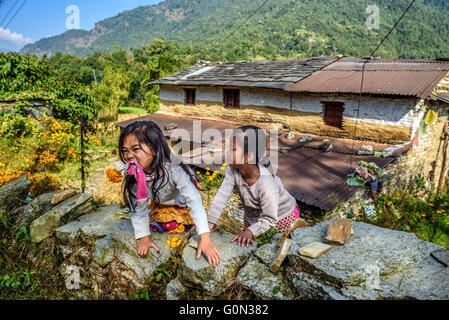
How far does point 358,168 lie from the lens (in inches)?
235

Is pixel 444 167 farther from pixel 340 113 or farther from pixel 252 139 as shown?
pixel 252 139

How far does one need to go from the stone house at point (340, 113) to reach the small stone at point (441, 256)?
340 cm

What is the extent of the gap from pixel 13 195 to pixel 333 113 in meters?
9.35

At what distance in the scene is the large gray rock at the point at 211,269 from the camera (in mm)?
1739

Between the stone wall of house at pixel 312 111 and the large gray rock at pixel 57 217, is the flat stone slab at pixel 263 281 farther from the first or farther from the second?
the stone wall of house at pixel 312 111

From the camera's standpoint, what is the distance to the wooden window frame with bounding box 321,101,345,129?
9117mm

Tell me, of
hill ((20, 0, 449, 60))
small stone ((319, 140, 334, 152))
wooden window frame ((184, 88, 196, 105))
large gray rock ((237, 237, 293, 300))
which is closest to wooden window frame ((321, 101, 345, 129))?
small stone ((319, 140, 334, 152))

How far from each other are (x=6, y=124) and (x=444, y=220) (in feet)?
43.1

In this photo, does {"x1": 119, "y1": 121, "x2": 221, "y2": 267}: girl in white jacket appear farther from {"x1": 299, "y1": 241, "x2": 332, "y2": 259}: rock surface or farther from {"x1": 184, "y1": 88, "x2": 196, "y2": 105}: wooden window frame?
{"x1": 184, "y1": 88, "x2": 196, "y2": 105}: wooden window frame

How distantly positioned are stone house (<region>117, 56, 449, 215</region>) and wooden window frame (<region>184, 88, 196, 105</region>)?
67cm

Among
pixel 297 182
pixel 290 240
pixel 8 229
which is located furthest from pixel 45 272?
pixel 297 182

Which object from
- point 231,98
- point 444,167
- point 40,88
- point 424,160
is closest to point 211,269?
point 424,160

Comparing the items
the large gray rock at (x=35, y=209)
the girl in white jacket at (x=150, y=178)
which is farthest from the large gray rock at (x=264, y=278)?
the large gray rock at (x=35, y=209)
